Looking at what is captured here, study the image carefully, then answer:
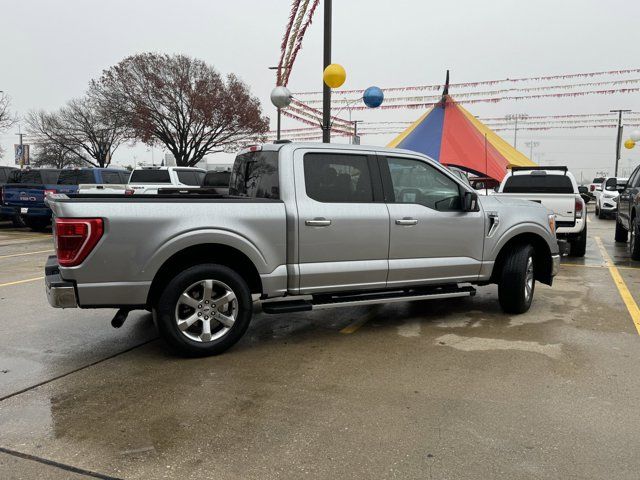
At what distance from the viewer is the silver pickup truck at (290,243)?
13.9 ft

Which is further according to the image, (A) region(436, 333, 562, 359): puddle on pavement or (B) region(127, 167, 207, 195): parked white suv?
(B) region(127, 167, 207, 195): parked white suv

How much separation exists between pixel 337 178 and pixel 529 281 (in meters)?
2.74

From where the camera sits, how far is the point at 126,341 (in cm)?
523

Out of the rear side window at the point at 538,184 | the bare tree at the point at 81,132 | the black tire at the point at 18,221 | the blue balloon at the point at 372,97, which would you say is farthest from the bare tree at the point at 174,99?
the rear side window at the point at 538,184

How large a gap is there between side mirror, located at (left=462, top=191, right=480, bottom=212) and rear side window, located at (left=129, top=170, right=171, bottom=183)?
38.4ft

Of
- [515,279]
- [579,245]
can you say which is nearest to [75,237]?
[515,279]

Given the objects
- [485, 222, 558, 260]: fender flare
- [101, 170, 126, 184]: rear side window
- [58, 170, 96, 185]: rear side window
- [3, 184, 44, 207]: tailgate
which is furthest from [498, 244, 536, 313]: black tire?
[101, 170, 126, 184]: rear side window

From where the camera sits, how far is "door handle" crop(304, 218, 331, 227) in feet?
15.9

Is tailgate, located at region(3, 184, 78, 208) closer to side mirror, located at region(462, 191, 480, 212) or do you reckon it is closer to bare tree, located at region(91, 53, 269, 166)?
side mirror, located at region(462, 191, 480, 212)

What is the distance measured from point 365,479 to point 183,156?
38128 millimetres

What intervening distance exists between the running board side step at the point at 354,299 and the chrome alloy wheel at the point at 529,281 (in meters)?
0.76

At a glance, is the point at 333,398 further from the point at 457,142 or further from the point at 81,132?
the point at 81,132

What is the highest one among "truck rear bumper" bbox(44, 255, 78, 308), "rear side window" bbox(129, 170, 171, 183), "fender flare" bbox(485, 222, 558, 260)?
"rear side window" bbox(129, 170, 171, 183)

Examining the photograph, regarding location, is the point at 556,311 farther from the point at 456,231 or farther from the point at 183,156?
the point at 183,156
